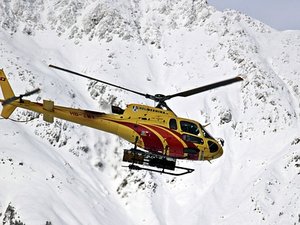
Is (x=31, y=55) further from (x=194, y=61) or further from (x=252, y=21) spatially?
(x=252, y=21)

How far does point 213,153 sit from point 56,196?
35371 millimetres

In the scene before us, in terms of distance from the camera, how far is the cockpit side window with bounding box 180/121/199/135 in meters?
27.3

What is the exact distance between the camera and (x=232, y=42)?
86.1 m

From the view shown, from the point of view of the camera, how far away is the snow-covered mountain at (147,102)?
198 ft

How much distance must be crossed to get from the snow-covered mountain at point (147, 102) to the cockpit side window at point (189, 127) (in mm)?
25417

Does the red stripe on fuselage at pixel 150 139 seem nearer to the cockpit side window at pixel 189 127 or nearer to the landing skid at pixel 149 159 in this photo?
the landing skid at pixel 149 159

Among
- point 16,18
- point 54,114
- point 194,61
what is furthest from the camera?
point 16,18

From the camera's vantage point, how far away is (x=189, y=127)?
89.9ft

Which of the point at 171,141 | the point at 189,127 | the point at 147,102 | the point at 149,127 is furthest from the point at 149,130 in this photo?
the point at 147,102

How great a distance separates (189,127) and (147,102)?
4878 cm

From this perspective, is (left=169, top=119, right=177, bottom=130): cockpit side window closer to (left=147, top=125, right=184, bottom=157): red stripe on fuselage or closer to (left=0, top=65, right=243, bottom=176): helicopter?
(left=0, top=65, right=243, bottom=176): helicopter

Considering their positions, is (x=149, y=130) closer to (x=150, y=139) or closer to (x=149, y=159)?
(x=150, y=139)

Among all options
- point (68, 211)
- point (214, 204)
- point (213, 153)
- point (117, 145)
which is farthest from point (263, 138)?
point (213, 153)

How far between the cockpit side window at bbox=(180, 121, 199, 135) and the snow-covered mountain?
25.4m
